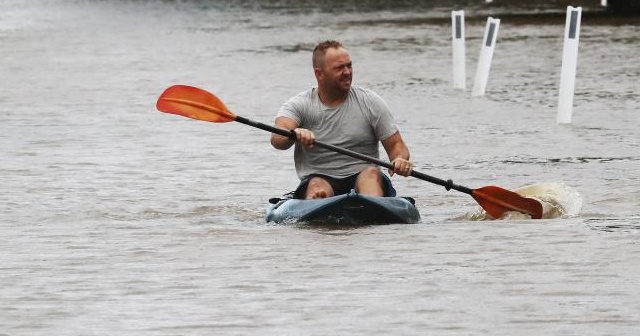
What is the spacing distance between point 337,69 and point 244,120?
699 mm

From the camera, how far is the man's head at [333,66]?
11.8m

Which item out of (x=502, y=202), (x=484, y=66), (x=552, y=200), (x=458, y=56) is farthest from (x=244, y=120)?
(x=458, y=56)

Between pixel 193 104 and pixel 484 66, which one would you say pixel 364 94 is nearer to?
pixel 193 104

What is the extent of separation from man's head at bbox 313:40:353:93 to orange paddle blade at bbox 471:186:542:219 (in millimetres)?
1136

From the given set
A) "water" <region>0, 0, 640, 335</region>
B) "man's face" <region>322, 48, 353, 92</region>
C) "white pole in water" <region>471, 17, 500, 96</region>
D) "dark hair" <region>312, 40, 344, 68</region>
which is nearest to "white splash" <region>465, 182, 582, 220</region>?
"water" <region>0, 0, 640, 335</region>

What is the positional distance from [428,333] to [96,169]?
328 inches

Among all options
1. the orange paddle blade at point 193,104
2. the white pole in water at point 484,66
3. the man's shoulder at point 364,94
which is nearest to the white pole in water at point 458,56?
the white pole in water at point 484,66

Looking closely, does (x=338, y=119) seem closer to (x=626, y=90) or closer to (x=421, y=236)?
(x=421, y=236)

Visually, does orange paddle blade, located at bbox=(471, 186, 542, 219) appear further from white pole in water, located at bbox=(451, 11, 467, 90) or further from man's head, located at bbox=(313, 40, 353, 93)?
white pole in water, located at bbox=(451, 11, 467, 90)

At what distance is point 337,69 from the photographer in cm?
1183

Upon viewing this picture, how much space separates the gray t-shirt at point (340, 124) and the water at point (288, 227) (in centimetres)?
55

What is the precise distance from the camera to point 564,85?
2058 centimetres

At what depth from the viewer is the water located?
8.68 m

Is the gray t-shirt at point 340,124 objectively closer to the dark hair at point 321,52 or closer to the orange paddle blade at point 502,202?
the dark hair at point 321,52
